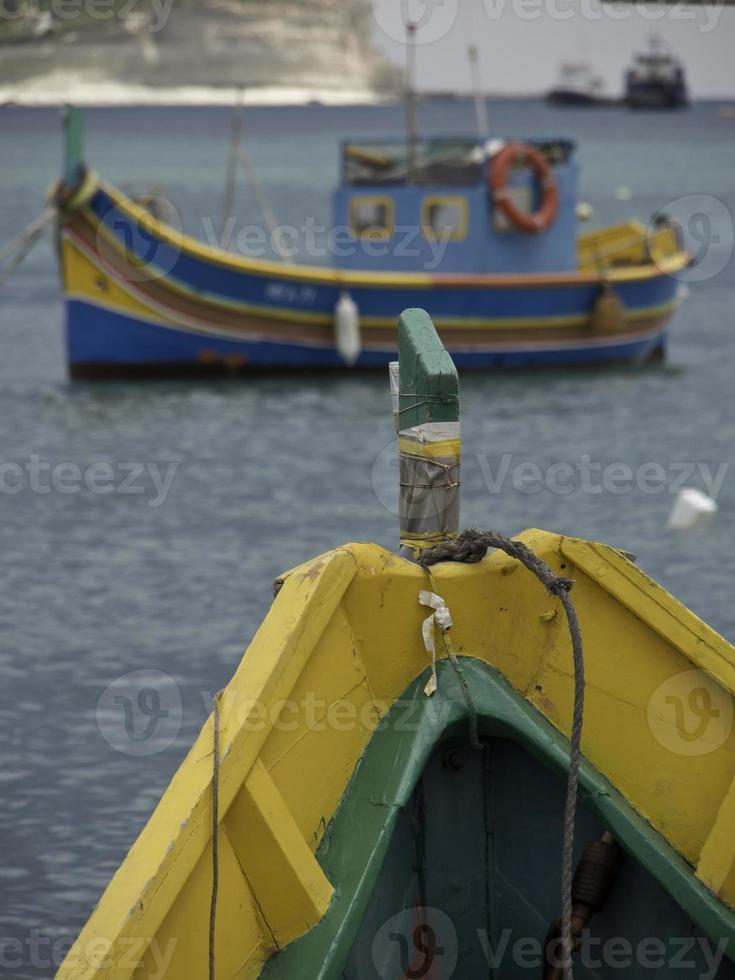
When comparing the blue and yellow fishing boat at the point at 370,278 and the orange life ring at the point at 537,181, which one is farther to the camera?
the orange life ring at the point at 537,181

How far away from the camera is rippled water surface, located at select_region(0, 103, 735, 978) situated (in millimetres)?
8594

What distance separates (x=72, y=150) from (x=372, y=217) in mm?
3381

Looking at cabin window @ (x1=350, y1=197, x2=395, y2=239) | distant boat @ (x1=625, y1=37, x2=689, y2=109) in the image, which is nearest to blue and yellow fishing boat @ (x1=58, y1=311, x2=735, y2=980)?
cabin window @ (x1=350, y1=197, x2=395, y2=239)

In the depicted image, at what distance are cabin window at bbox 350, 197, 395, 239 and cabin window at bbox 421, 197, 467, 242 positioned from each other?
0.39 meters

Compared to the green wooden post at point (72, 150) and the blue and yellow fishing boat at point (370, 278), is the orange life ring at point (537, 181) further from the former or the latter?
the green wooden post at point (72, 150)

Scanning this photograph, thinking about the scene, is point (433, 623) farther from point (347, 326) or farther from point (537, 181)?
point (537, 181)

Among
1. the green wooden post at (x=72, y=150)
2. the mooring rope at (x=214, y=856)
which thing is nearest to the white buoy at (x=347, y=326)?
the green wooden post at (x=72, y=150)

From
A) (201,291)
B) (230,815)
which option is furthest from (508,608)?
(201,291)

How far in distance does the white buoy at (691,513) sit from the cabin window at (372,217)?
661 cm

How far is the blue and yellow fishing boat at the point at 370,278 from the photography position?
1927 cm

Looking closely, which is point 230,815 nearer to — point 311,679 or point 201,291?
point 311,679

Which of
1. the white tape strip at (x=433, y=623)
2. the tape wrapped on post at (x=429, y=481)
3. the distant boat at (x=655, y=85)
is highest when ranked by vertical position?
the tape wrapped on post at (x=429, y=481)

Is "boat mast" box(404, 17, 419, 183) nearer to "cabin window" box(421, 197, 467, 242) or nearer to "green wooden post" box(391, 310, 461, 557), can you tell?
"cabin window" box(421, 197, 467, 242)

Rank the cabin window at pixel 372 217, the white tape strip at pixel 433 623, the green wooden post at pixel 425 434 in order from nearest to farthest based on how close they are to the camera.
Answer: the white tape strip at pixel 433 623 < the green wooden post at pixel 425 434 < the cabin window at pixel 372 217
